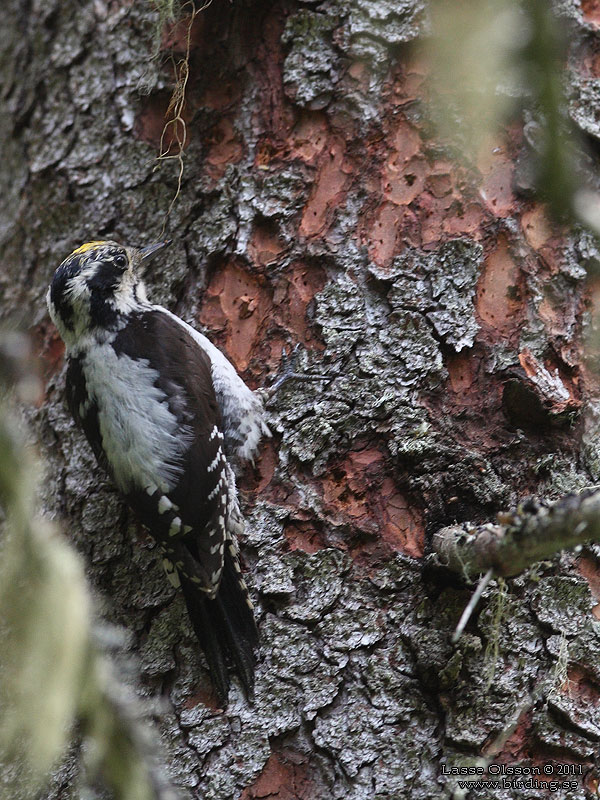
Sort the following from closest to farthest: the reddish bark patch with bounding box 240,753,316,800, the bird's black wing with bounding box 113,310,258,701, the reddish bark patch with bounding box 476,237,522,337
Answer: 1. the reddish bark patch with bounding box 240,753,316,800
2. the bird's black wing with bounding box 113,310,258,701
3. the reddish bark patch with bounding box 476,237,522,337

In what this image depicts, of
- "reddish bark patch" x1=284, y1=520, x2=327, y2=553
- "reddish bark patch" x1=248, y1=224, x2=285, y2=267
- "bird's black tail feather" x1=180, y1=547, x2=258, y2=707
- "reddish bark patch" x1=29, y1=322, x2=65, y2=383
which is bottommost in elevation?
"bird's black tail feather" x1=180, y1=547, x2=258, y2=707

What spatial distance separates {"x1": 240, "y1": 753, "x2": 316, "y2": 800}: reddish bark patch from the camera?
2.02m

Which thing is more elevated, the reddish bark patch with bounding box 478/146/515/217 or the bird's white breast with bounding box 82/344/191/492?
the reddish bark patch with bounding box 478/146/515/217

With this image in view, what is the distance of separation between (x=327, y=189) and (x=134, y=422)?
951 millimetres

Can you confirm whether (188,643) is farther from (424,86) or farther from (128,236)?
(424,86)

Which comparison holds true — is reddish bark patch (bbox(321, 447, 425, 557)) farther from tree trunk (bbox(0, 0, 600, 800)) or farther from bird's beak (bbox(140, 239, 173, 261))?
bird's beak (bbox(140, 239, 173, 261))

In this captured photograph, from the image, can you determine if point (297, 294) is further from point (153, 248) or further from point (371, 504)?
point (371, 504)

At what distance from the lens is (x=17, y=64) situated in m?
3.30

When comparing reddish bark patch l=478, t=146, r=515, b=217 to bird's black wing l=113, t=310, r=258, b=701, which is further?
reddish bark patch l=478, t=146, r=515, b=217

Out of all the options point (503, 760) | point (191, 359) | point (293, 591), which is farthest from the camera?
point (191, 359)

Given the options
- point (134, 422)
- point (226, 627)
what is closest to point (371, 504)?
point (226, 627)

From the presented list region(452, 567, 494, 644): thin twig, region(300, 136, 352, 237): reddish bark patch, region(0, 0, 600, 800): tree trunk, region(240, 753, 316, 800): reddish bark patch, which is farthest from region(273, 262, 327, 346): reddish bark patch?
region(240, 753, 316, 800): reddish bark patch

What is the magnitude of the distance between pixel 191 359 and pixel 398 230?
772 mm

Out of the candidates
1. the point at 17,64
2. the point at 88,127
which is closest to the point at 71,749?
the point at 88,127
